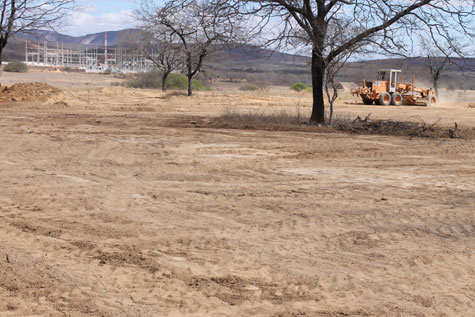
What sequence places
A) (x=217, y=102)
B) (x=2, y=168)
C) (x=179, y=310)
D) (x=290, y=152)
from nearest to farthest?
(x=179, y=310)
(x=2, y=168)
(x=290, y=152)
(x=217, y=102)

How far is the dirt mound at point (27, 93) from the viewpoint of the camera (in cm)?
2408

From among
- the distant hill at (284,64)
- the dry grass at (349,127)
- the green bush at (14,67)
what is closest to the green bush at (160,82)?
the distant hill at (284,64)

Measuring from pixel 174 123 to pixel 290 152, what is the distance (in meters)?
6.34

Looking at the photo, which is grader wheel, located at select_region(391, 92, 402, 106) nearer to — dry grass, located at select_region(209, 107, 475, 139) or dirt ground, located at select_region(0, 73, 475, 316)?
dry grass, located at select_region(209, 107, 475, 139)

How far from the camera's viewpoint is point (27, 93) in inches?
971

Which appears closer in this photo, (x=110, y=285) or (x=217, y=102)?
(x=110, y=285)

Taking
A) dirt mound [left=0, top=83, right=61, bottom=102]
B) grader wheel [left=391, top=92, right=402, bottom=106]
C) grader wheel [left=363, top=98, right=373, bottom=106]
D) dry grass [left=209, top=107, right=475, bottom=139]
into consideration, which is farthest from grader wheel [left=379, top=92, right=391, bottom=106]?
dirt mound [left=0, top=83, right=61, bottom=102]

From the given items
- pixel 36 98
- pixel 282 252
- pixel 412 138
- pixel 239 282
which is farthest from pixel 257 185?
pixel 36 98

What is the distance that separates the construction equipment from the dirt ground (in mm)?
23247

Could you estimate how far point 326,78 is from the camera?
55.2 feet

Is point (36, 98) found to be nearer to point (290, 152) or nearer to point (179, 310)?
point (290, 152)

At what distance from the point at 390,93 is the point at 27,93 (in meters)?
21.7

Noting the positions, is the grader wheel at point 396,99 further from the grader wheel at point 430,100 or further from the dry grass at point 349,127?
the dry grass at point 349,127

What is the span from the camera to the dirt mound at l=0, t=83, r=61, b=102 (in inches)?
948
